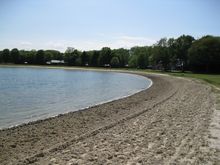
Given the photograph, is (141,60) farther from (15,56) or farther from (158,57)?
(15,56)

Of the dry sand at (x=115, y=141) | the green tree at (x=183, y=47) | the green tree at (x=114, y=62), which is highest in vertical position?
the green tree at (x=183, y=47)

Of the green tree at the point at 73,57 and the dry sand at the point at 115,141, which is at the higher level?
the green tree at the point at 73,57

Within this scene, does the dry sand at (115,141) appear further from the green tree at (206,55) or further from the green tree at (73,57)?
the green tree at (73,57)

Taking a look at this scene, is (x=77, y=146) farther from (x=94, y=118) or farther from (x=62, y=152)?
(x=94, y=118)

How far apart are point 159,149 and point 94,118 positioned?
6.99 m

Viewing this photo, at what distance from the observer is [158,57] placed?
104500mm

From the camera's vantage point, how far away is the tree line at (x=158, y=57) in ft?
294

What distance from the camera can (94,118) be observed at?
15133 mm

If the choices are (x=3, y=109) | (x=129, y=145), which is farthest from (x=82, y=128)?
(x=3, y=109)

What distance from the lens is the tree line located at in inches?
3524

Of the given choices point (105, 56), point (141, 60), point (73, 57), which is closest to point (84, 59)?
point (73, 57)

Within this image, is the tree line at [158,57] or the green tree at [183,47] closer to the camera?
the tree line at [158,57]

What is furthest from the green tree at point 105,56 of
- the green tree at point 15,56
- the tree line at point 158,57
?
the green tree at point 15,56

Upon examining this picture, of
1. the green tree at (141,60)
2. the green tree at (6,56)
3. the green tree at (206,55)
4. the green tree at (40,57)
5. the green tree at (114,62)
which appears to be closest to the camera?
the green tree at (206,55)
